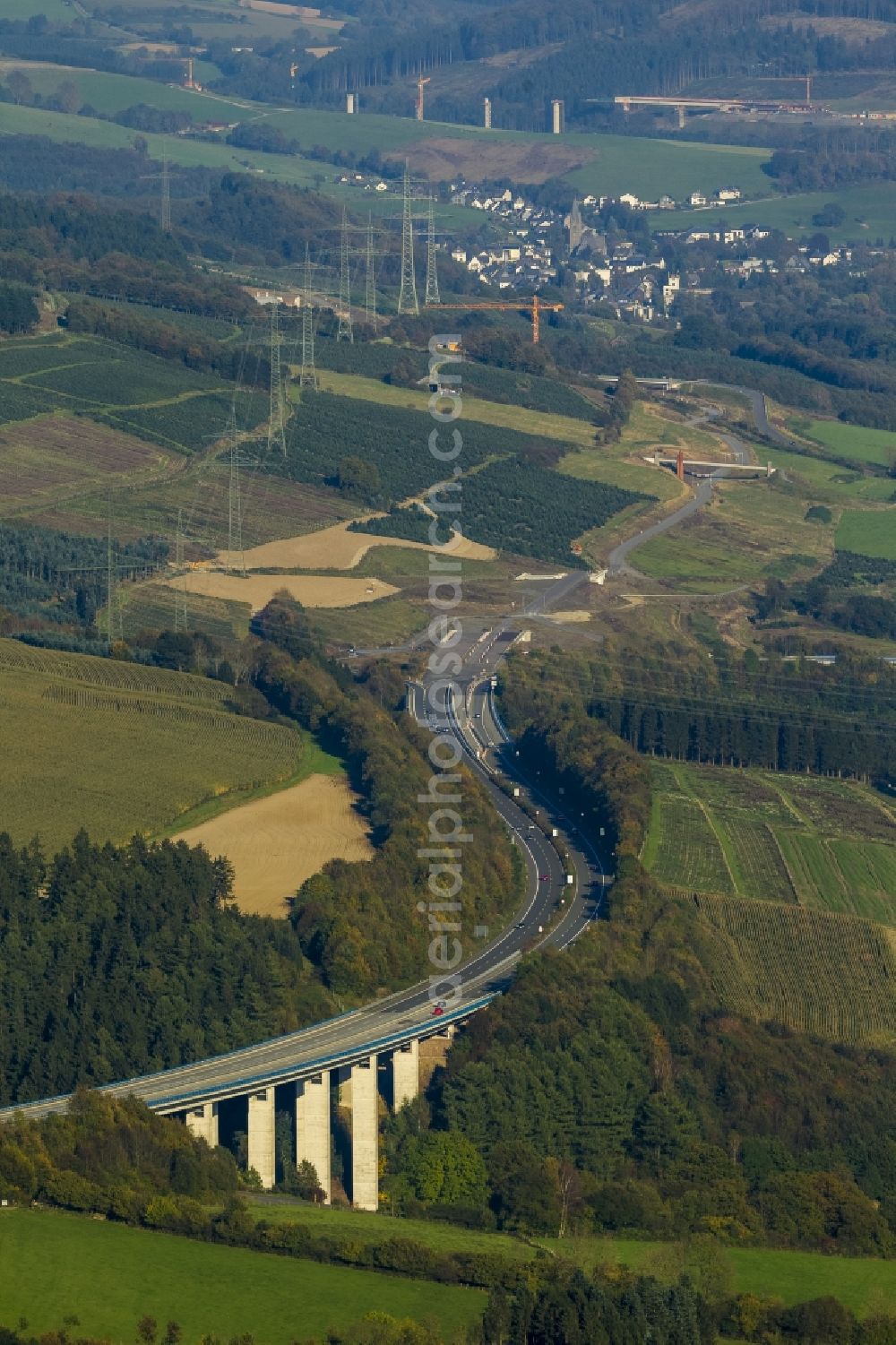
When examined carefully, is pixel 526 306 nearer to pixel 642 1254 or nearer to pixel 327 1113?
pixel 327 1113

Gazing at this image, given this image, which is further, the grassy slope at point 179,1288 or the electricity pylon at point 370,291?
the electricity pylon at point 370,291

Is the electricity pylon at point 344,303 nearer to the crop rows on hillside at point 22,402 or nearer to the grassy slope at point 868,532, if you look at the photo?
the crop rows on hillside at point 22,402

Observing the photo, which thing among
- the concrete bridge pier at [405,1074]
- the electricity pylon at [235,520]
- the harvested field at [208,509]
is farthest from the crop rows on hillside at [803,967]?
the harvested field at [208,509]

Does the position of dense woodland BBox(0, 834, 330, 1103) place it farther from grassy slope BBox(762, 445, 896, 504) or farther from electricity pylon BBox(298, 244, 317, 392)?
grassy slope BBox(762, 445, 896, 504)

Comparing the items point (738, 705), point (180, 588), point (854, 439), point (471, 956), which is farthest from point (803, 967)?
point (854, 439)

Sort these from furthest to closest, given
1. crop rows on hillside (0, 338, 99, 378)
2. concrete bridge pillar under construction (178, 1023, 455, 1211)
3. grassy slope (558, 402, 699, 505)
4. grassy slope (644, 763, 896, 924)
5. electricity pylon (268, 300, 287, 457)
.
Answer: grassy slope (558, 402, 699, 505)
crop rows on hillside (0, 338, 99, 378)
electricity pylon (268, 300, 287, 457)
grassy slope (644, 763, 896, 924)
concrete bridge pillar under construction (178, 1023, 455, 1211)

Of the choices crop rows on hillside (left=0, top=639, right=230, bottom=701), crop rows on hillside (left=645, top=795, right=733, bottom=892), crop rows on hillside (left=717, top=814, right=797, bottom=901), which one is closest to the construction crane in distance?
crop rows on hillside (left=0, top=639, right=230, bottom=701)
